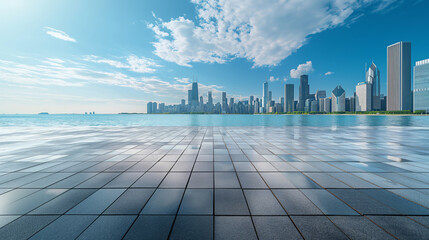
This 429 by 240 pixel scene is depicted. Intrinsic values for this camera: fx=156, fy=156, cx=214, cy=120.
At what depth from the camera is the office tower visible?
173250 millimetres

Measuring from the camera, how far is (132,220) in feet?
11.9

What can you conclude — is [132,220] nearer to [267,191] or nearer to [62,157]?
[267,191]

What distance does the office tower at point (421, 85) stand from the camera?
17325 cm

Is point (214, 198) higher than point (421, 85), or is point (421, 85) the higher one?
point (421, 85)

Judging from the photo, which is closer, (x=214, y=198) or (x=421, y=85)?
(x=214, y=198)

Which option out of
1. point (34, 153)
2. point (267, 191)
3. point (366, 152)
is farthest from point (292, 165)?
point (34, 153)

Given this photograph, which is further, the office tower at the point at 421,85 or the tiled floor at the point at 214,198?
the office tower at the point at 421,85

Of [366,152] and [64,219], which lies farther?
[366,152]

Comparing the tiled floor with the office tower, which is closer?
the tiled floor

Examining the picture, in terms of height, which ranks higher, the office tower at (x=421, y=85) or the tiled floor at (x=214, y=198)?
the office tower at (x=421, y=85)

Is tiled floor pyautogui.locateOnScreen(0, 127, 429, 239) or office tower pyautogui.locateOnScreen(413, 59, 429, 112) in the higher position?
office tower pyautogui.locateOnScreen(413, 59, 429, 112)

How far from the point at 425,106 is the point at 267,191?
947 ft

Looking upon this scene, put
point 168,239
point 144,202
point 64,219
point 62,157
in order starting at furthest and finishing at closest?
point 62,157 → point 144,202 → point 64,219 → point 168,239

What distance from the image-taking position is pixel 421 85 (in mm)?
176750
